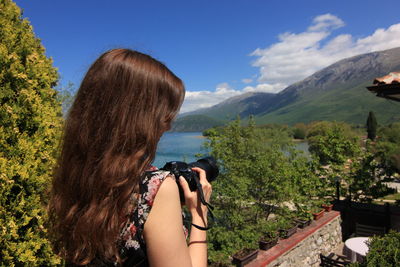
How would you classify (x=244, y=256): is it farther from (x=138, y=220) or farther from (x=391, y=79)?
(x=138, y=220)

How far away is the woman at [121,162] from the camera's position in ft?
2.64

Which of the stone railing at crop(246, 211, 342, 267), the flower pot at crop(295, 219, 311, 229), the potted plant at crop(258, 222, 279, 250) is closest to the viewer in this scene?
the stone railing at crop(246, 211, 342, 267)

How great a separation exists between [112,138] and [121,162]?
0.08 meters

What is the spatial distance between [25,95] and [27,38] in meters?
0.58

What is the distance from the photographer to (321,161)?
8.21 meters

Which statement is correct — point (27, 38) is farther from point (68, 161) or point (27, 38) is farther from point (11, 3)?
point (68, 161)

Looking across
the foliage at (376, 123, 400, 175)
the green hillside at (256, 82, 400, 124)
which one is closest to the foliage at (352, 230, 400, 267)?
the foliage at (376, 123, 400, 175)

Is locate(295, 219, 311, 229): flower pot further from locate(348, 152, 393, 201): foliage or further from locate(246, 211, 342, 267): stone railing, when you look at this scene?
locate(348, 152, 393, 201): foliage

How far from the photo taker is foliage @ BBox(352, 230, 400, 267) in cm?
256

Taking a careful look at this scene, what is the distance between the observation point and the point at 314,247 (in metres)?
5.68

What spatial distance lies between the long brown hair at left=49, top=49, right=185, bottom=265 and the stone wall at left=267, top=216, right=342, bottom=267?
4112mm

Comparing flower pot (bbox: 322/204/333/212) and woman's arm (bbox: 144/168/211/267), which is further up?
woman's arm (bbox: 144/168/211/267)

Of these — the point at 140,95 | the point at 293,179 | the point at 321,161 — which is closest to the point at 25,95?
the point at 140,95

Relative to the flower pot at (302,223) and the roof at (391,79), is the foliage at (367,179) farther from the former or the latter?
the roof at (391,79)
